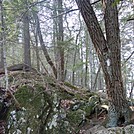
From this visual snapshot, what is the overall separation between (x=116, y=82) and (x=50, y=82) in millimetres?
2400

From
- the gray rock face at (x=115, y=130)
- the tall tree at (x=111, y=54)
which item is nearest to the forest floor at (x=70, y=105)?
the gray rock face at (x=115, y=130)

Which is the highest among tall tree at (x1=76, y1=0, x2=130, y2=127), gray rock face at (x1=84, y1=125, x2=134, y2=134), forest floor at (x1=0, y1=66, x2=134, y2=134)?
tall tree at (x1=76, y1=0, x2=130, y2=127)

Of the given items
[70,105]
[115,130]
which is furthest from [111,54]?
[70,105]

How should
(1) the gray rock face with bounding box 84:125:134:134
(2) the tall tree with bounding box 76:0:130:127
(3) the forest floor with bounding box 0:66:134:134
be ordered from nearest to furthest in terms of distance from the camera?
(1) the gray rock face with bounding box 84:125:134:134 < (2) the tall tree with bounding box 76:0:130:127 < (3) the forest floor with bounding box 0:66:134:134

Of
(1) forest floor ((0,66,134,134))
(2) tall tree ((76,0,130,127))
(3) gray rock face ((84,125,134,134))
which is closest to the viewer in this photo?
(3) gray rock face ((84,125,134,134))

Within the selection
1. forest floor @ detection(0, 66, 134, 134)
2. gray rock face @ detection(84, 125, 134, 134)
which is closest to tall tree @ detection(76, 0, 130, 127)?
gray rock face @ detection(84, 125, 134, 134)

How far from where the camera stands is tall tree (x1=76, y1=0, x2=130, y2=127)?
13.6ft

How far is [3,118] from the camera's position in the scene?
5062 millimetres

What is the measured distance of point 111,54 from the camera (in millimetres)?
4156

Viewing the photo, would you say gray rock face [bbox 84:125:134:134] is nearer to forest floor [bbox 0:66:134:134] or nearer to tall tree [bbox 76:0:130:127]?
forest floor [bbox 0:66:134:134]

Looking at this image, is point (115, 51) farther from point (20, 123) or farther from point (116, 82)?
point (20, 123)

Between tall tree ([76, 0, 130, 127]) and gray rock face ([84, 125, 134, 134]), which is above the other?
tall tree ([76, 0, 130, 127])

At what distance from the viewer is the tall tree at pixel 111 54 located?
4.15 meters

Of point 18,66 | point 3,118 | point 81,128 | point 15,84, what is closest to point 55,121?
point 81,128
